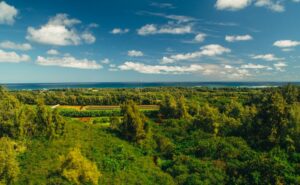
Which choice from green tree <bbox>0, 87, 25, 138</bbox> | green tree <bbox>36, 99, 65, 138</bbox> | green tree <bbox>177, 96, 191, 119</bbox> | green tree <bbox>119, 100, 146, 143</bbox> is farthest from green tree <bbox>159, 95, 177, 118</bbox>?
green tree <bbox>0, 87, 25, 138</bbox>

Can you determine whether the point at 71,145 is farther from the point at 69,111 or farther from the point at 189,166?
the point at 69,111

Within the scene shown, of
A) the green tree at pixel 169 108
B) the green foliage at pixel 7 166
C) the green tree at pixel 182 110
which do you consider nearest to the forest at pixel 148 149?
the green foliage at pixel 7 166

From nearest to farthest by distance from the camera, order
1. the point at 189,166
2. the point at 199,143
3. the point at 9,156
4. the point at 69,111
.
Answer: the point at 9,156 → the point at 189,166 → the point at 199,143 → the point at 69,111

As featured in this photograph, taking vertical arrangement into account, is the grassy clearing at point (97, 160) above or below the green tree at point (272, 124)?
below

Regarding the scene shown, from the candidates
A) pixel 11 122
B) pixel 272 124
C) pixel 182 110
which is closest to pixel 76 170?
pixel 11 122

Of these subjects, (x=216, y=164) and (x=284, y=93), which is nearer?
(x=216, y=164)

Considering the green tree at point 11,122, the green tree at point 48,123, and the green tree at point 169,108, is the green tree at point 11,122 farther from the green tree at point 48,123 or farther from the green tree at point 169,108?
the green tree at point 169,108

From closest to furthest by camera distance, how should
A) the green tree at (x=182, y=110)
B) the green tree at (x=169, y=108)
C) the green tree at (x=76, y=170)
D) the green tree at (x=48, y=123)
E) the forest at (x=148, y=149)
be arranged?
the green tree at (x=76, y=170) < the forest at (x=148, y=149) < the green tree at (x=48, y=123) < the green tree at (x=182, y=110) < the green tree at (x=169, y=108)

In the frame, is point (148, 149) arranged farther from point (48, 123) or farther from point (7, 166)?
point (7, 166)

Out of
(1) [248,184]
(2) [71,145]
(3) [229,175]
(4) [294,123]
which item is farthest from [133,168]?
(4) [294,123]

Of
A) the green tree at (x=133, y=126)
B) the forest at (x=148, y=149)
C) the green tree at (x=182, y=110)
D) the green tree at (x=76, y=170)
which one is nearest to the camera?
the green tree at (x=76, y=170)

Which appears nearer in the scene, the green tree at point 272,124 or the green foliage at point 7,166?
the green foliage at point 7,166
